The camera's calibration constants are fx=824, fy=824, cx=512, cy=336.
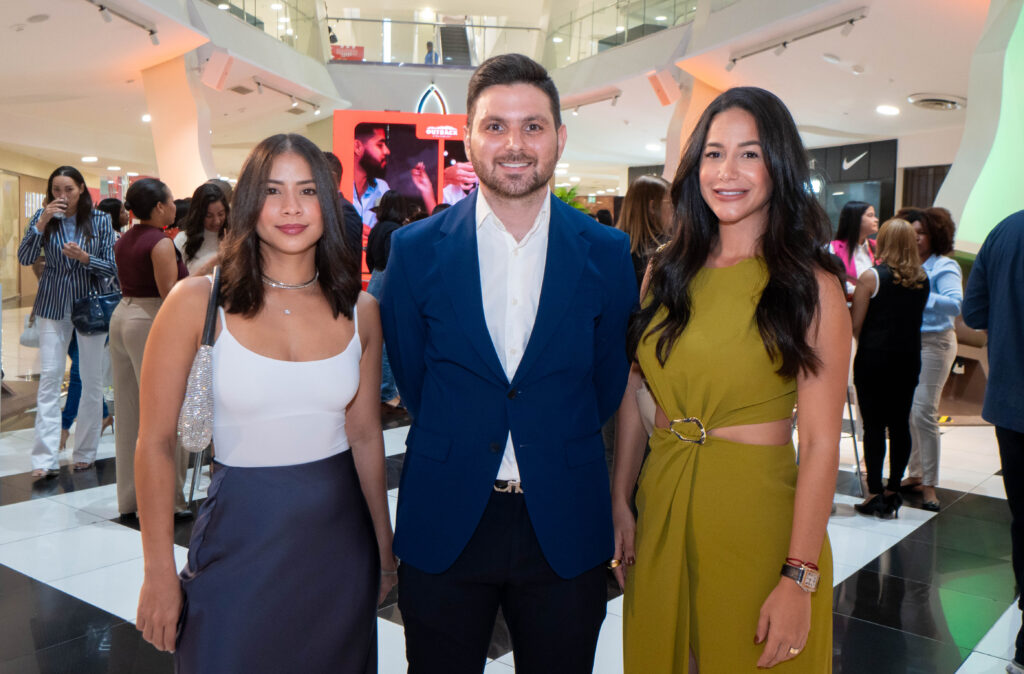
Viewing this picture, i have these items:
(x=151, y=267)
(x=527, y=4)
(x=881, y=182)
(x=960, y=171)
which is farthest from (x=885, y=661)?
(x=527, y=4)

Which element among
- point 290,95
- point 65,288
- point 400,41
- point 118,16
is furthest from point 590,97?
point 65,288

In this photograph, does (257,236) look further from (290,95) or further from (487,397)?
(290,95)

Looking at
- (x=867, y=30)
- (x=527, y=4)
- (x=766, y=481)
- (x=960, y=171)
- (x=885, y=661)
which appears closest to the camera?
(x=766, y=481)

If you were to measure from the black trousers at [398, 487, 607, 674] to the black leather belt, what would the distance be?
0.03 ft

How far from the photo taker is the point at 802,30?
31.8 feet

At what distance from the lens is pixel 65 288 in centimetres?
500

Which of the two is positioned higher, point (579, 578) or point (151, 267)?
point (151, 267)

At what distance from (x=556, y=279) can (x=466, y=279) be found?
184mm

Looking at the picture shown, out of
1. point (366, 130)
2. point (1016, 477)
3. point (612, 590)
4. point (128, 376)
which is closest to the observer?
point (1016, 477)

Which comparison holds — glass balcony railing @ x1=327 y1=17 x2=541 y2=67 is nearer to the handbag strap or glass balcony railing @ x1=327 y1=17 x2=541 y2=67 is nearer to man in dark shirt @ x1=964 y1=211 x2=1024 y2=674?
man in dark shirt @ x1=964 y1=211 x2=1024 y2=674

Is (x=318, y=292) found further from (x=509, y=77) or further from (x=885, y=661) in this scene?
(x=885, y=661)

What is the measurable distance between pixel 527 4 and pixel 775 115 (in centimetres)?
2186

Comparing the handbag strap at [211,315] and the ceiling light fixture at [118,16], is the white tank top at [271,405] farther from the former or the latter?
the ceiling light fixture at [118,16]

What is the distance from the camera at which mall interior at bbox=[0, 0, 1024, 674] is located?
128 inches
